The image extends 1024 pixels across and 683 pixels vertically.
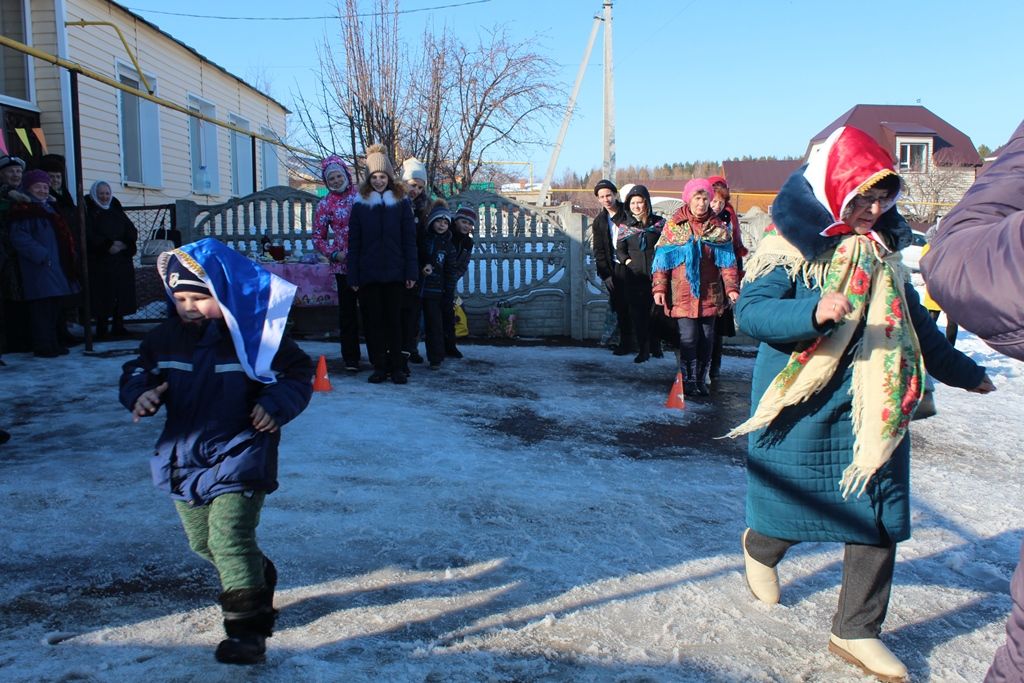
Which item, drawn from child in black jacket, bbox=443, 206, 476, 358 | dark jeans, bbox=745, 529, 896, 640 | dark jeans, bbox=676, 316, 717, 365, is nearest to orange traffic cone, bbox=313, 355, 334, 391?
child in black jacket, bbox=443, 206, 476, 358

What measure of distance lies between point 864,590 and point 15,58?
14262 millimetres

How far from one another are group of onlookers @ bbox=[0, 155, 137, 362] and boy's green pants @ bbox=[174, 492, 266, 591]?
651 centimetres

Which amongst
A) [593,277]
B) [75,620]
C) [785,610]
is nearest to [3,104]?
[593,277]

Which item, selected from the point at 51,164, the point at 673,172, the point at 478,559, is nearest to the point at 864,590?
the point at 478,559

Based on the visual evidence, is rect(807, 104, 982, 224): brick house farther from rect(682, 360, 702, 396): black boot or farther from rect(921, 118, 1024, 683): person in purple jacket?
rect(921, 118, 1024, 683): person in purple jacket

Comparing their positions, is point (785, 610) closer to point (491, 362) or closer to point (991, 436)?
point (991, 436)

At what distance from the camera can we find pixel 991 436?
21.0 feet

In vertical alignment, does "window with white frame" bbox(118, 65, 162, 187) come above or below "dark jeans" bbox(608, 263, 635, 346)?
above

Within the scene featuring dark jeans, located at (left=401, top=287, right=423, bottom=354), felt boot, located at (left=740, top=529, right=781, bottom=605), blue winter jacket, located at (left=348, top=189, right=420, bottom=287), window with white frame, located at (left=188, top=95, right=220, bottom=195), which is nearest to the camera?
felt boot, located at (left=740, top=529, right=781, bottom=605)

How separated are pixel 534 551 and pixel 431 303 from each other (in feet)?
15.9

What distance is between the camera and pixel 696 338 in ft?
24.2

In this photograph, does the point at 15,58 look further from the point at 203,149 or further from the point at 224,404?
the point at 224,404

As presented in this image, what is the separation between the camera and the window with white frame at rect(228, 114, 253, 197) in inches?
844

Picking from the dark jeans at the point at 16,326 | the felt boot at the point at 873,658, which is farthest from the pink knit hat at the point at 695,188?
the dark jeans at the point at 16,326
